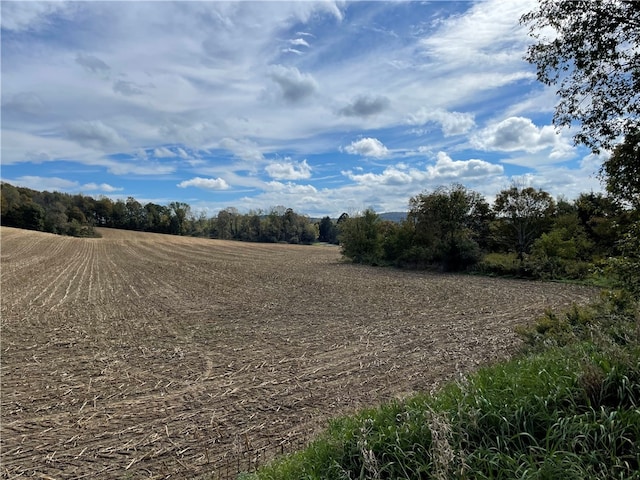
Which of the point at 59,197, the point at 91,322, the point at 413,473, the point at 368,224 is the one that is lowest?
the point at 91,322

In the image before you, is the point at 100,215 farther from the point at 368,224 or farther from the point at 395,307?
the point at 395,307

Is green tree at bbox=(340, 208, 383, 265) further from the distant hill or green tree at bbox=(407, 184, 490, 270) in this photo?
green tree at bbox=(407, 184, 490, 270)

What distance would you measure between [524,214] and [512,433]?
104 feet

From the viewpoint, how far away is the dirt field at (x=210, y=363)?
5.57 m

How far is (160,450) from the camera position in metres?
5.42

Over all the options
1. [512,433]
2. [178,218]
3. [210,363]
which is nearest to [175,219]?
[178,218]

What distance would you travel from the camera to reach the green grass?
238cm

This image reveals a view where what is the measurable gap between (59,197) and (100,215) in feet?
43.2

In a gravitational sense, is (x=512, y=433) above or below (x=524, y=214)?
below

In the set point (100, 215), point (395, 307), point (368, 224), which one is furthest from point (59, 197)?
point (395, 307)

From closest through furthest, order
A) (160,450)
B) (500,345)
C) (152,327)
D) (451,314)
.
Answer: (160,450)
(500,345)
(152,327)
(451,314)

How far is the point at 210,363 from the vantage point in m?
9.30

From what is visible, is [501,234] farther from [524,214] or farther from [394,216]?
[394,216]

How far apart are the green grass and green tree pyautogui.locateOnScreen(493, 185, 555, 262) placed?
28.8 m
